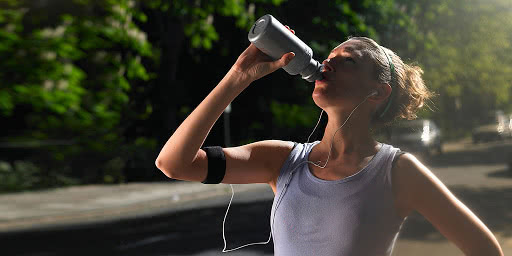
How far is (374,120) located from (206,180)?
0.48 meters

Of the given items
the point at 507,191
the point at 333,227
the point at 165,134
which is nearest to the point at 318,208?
the point at 333,227

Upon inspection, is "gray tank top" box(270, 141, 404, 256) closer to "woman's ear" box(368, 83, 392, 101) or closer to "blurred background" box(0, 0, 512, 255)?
"woman's ear" box(368, 83, 392, 101)

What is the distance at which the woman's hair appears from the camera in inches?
76.5

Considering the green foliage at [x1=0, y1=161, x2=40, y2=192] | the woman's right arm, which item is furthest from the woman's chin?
the green foliage at [x1=0, y1=161, x2=40, y2=192]

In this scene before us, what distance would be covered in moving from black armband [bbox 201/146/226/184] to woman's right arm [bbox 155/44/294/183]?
0.01 meters

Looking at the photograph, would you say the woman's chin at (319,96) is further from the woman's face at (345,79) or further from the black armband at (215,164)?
the black armband at (215,164)

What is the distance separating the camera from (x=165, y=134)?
22.6 m

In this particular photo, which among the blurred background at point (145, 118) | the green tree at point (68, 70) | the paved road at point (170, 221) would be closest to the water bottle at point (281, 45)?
the blurred background at point (145, 118)

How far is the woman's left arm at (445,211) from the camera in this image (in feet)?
5.67

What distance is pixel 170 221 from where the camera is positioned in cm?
1272

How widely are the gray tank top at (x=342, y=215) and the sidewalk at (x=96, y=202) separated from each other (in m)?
11.5

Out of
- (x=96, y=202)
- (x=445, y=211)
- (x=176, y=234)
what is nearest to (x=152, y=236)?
(x=176, y=234)

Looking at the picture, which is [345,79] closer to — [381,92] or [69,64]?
[381,92]

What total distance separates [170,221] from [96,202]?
141 inches
